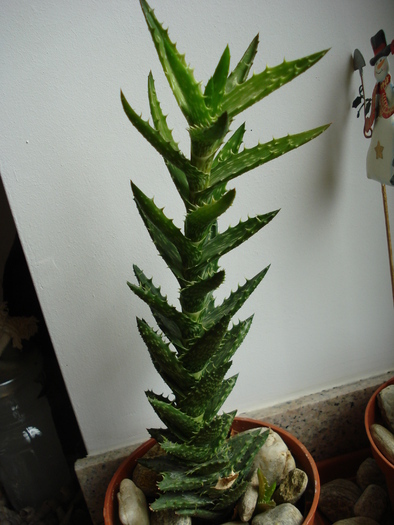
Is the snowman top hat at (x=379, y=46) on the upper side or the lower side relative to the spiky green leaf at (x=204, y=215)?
upper

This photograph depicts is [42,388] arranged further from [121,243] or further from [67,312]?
[121,243]

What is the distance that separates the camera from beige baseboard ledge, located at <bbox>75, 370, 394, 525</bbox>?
966 mm

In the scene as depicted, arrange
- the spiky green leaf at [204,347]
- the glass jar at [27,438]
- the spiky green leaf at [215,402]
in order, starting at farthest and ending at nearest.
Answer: the glass jar at [27,438] < the spiky green leaf at [215,402] < the spiky green leaf at [204,347]

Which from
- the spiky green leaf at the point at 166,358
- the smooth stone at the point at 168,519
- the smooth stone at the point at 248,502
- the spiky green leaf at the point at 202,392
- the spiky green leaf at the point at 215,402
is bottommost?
the smooth stone at the point at 248,502

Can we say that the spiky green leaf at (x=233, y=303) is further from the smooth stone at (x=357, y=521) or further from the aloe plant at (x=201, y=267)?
the smooth stone at (x=357, y=521)

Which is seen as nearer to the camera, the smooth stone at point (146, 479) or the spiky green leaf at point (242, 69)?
the spiky green leaf at point (242, 69)

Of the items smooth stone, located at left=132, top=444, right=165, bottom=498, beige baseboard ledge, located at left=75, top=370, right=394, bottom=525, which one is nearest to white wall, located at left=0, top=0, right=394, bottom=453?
beige baseboard ledge, located at left=75, top=370, right=394, bottom=525

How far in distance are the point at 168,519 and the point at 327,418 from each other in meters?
0.46

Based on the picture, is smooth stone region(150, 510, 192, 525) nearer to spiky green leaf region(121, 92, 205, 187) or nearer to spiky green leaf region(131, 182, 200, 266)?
spiky green leaf region(131, 182, 200, 266)

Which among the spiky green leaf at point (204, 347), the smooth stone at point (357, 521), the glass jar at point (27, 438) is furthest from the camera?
the glass jar at point (27, 438)

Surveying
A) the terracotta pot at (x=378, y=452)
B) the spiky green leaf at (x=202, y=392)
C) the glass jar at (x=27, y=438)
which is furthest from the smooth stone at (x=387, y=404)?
the glass jar at (x=27, y=438)

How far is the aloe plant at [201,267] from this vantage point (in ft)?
1.64

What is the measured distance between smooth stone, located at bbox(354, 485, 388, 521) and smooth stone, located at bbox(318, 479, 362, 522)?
0.8 inches

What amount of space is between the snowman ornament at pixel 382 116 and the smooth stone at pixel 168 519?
65cm
